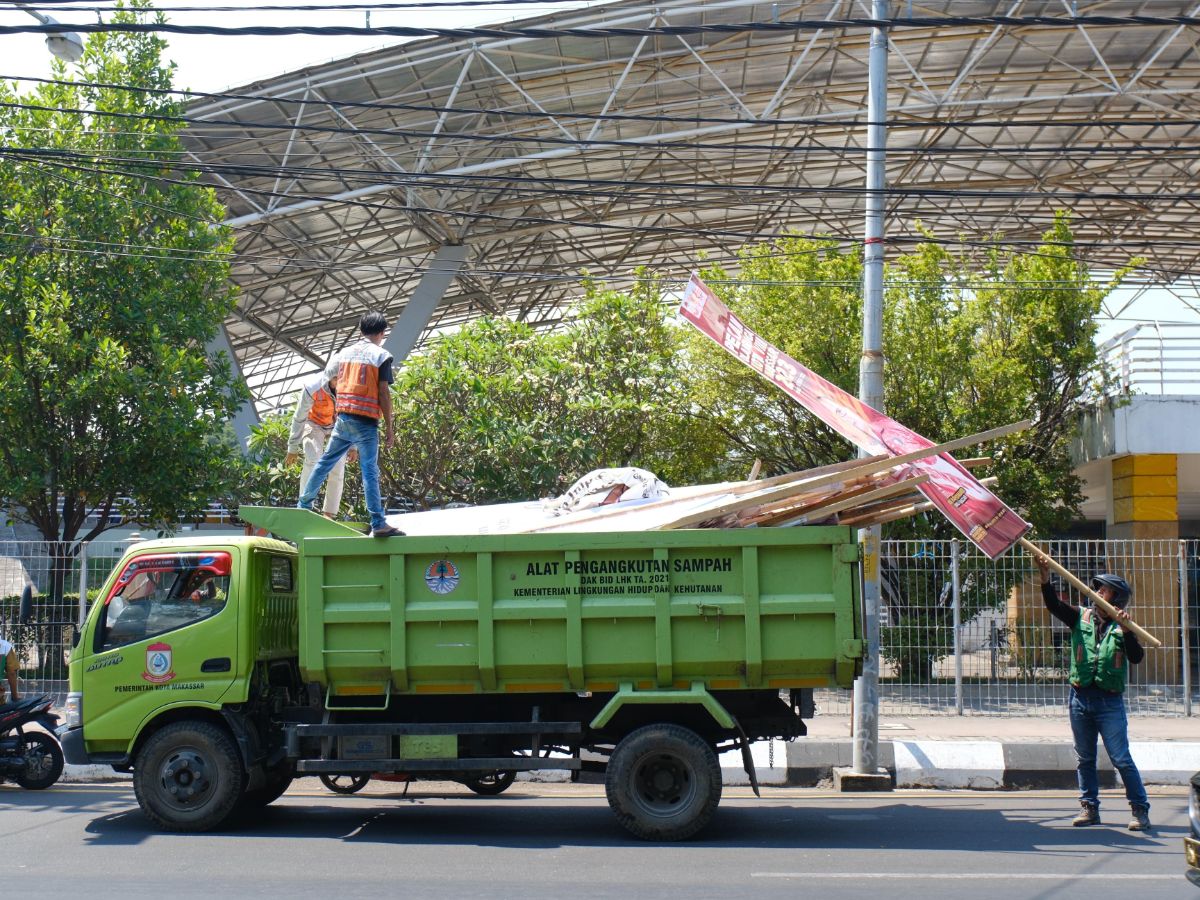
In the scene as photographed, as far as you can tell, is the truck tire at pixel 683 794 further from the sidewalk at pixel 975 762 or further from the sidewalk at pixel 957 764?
the sidewalk at pixel 975 762

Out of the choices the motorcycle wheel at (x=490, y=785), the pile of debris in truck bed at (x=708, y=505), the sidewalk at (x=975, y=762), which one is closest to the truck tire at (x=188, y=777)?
the pile of debris in truck bed at (x=708, y=505)

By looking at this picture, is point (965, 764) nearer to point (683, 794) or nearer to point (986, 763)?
point (986, 763)

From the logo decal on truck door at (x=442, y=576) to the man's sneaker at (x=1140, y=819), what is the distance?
17.1 ft

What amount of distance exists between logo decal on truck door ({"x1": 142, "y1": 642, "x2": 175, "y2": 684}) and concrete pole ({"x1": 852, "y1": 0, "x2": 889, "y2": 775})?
18.3ft

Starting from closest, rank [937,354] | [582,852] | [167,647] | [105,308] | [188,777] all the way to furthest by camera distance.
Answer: [582,852] → [188,777] → [167,647] → [105,308] → [937,354]

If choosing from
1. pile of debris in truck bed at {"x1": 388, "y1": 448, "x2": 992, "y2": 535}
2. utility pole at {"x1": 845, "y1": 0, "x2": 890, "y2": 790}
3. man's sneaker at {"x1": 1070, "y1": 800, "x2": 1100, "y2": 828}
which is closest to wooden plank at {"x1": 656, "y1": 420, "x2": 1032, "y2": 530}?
pile of debris in truck bed at {"x1": 388, "y1": 448, "x2": 992, "y2": 535}

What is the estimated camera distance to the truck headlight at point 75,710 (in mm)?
8781

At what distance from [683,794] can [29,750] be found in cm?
625

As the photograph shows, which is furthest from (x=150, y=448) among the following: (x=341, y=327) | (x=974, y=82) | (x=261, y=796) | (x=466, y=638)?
(x=341, y=327)

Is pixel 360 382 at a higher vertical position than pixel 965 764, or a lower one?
higher

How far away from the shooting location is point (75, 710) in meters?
8.83

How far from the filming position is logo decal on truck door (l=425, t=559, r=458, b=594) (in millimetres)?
8523

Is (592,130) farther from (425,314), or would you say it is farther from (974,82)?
(974,82)

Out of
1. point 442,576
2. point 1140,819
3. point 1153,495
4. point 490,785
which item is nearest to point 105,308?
point 490,785
